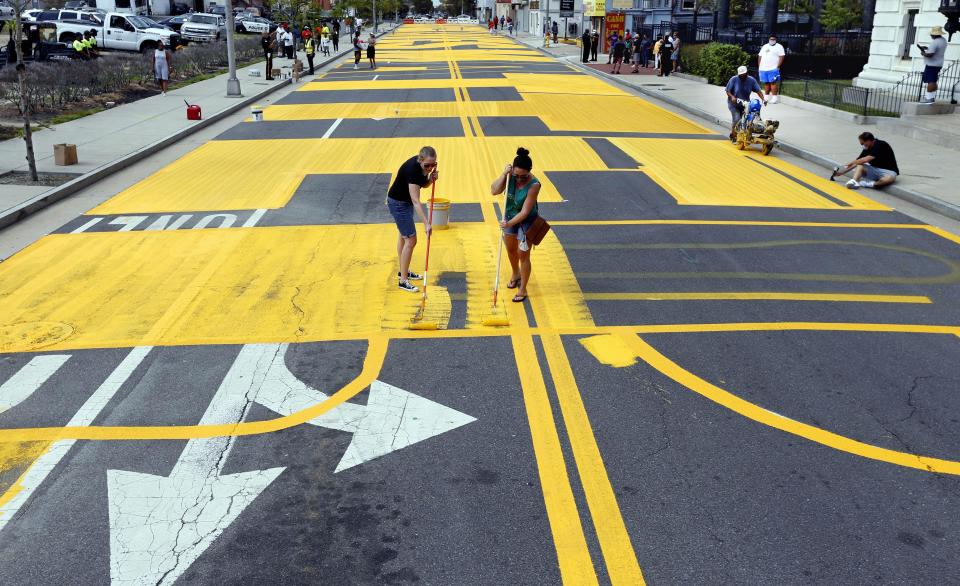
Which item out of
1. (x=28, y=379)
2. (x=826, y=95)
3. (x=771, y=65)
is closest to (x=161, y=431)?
(x=28, y=379)

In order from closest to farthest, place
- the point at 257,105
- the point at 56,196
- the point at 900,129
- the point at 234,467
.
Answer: the point at 234,467 → the point at 56,196 → the point at 900,129 → the point at 257,105

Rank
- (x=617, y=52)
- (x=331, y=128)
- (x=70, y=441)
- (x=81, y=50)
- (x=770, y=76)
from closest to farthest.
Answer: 1. (x=70, y=441)
2. (x=331, y=128)
3. (x=770, y=76)
4. (x=81, y=50)
5. (x=617, y=52)

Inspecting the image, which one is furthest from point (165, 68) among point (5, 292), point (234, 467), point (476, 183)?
point (234, 467)

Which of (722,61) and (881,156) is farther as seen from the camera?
(722,61)

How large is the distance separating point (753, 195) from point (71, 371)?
11386 mm

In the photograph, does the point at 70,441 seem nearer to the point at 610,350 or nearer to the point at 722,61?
the point at 610,350

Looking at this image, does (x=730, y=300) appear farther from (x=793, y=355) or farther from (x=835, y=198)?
(x=835, y=198)

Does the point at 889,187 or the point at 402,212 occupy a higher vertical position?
the point at 402,212

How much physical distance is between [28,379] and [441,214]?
626cm

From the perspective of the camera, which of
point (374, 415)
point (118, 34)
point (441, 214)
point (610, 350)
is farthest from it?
point (118, 34)

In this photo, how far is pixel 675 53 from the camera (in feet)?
126

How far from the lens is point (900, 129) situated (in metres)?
20.5

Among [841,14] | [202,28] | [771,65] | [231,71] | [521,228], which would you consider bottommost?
[521,228]

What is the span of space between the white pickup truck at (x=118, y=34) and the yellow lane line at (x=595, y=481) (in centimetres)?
3997
